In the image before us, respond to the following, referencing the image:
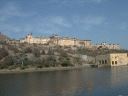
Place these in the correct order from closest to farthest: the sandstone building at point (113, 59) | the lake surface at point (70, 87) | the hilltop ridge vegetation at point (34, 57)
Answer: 1. the lake surface at point (70, 87)
2. the hilltop ridge vegetation at point (34, 57)
3. the sandstone building at point (113, 59)

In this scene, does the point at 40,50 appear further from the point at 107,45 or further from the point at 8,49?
the point at 107,45

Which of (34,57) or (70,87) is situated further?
(34,57)

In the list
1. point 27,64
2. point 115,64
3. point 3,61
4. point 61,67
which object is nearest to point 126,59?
point 115,64

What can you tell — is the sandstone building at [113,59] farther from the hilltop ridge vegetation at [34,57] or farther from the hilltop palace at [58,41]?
the hilltop palace at [58,41]

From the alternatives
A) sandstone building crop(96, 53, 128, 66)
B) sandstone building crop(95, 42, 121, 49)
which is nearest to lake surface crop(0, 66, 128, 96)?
sandstone building crop(96, 53, 128, 66)

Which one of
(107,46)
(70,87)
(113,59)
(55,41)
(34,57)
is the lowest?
(70,87)

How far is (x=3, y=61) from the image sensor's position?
92062 mm

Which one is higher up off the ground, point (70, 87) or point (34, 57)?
point (34, 57)

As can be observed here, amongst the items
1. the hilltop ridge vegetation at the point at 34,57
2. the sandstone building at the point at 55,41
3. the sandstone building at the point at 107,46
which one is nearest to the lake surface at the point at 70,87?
the hilltop ridge vegetation at the point at 34,57

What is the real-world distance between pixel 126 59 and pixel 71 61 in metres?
19.9

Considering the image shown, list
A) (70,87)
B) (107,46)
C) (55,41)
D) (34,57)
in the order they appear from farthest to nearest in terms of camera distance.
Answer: (107,46) < (55,41) < (34,57) < (70,87)

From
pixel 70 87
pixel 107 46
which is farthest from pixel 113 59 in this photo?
pixel 70 87

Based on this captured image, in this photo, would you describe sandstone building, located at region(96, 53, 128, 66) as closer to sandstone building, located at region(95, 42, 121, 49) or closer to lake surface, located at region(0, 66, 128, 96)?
sandstone building, located at region(95, 42, 121, 49)

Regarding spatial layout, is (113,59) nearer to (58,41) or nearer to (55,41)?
(58,41)
